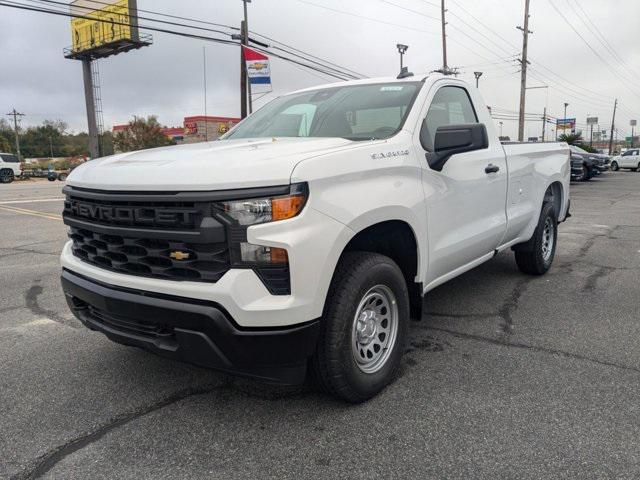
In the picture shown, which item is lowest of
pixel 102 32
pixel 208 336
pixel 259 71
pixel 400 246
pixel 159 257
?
pixel 208 336

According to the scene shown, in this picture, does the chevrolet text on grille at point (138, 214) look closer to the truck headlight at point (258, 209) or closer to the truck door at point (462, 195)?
the truck headlight at point (258, 209)

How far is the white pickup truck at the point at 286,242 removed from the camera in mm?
2436

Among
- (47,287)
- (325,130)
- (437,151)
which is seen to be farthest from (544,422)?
(47,287)

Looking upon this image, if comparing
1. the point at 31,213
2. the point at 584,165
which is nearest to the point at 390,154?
the point at 31,213

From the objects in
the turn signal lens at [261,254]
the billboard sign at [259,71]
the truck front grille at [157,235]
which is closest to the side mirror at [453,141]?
the turn signal lens at [261,254]

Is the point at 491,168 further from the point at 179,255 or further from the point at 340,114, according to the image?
the point at 179,255

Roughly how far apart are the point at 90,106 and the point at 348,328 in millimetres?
54542

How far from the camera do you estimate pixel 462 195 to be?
12.6 ft

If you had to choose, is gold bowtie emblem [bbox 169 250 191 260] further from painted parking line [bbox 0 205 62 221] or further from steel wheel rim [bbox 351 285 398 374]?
painted parking line [bbox 0 205 62 221]

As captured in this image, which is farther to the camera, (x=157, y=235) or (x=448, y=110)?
(x=448, y=110)

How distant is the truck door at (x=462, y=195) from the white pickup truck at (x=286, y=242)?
0.02m

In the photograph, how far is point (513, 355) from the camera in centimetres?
372

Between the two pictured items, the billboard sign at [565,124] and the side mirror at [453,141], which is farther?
the billboard sign at [565,124]

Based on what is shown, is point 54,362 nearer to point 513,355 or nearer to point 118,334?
point 118,334
